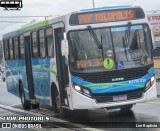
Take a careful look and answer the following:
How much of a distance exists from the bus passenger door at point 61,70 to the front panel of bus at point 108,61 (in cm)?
60

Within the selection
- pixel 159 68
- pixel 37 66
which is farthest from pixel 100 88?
pixel 159 68

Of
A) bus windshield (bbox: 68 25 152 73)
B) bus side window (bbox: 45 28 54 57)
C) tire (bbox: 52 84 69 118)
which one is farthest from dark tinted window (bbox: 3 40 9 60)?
bus windshield (bbox: 68 25 152 73)

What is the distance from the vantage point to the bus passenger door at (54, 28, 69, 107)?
13234 millimetres

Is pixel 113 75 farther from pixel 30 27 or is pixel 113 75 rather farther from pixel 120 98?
pixel 30 27

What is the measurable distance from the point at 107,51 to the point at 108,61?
269 millimetres

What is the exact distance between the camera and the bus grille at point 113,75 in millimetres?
12492

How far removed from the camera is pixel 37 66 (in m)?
16.5

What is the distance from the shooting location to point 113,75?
1259 cm

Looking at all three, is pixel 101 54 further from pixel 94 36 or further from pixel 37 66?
pixel 37 66

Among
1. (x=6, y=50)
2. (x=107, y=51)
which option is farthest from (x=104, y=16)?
(x=6, y=50)

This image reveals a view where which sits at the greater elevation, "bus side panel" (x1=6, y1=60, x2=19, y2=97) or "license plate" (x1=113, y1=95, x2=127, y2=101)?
"license plate" (x1=113, y1=95, x2=127, y2=101)

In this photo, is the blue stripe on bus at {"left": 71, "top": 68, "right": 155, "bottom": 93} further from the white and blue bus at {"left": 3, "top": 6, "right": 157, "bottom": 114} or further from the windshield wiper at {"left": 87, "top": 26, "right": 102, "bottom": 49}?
the windshield wiper at {"left": 87, "top": 26, "right": 102, "bottom": 49}

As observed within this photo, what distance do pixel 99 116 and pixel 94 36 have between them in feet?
9.50

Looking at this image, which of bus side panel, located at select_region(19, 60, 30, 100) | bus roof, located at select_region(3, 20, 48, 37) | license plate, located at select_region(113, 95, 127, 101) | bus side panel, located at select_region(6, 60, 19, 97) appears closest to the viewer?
license plate, located at select_region(113, 95, 127, 101)
